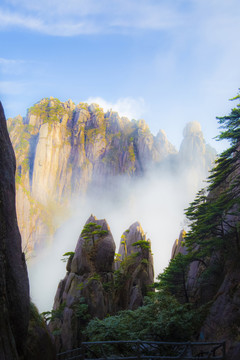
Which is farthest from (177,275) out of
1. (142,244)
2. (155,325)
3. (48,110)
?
(48,110)

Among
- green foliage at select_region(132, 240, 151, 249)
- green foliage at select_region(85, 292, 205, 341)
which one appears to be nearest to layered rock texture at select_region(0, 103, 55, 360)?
green foliage at select_region(85, 292, 205, 341)

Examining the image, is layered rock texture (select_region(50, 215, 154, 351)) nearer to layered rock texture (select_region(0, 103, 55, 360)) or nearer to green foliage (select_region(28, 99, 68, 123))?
layered rock texture (select_region(0, 103, 55, 360))

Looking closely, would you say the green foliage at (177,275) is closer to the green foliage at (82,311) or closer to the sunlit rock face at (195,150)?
Answer: the green foliage at (82,311)

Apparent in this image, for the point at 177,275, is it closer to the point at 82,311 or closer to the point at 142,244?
the point at 82,311

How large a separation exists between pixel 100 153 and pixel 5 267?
115158 mm

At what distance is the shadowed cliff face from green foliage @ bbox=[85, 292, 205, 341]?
720 cm

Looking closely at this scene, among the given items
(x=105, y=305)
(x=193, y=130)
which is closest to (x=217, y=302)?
(x=105, y=305)

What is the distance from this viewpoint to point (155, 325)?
40.5ft

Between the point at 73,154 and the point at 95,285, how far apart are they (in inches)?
3778

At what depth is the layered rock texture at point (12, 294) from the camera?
6.64m

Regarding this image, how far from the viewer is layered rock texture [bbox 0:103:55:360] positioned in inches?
262

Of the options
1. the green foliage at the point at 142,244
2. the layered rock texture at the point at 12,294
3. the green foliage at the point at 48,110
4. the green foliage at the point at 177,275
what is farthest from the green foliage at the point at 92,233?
the green foliage at the point at 48,110

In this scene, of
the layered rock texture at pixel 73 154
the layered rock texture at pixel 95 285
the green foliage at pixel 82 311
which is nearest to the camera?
the green foliage at pixel 82 311

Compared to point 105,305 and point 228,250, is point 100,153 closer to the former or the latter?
point 105,305
